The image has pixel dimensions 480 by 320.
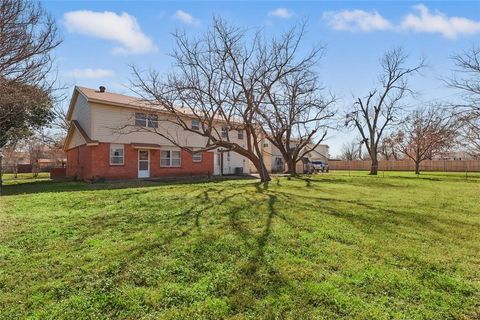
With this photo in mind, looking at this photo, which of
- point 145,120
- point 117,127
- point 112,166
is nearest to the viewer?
point 112,166

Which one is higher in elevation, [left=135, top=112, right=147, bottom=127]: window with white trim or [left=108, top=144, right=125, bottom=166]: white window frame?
[left=135, top=112, right=147, bottom=127]: window with white trim

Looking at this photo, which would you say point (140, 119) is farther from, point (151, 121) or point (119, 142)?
point (119, 142)

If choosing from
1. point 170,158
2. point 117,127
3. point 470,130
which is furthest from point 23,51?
point 470,130

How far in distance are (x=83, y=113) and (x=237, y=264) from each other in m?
18.8

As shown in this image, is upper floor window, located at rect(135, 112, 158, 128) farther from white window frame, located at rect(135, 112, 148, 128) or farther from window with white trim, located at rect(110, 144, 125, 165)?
window with white trim, located at rect(110, 144, 125, 165)

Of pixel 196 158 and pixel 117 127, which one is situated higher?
pixel 117 127

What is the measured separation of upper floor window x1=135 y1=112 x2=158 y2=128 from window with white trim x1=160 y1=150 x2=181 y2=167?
2.07m

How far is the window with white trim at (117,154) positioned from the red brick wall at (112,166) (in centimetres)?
19

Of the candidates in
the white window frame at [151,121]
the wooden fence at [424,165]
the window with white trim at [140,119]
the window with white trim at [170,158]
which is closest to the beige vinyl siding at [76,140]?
the window with white trim at [140,119]

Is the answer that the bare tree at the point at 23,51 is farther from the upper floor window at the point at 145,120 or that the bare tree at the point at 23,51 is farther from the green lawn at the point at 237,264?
the upper floor window at the point at 145,120

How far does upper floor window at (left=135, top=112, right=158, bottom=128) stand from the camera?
2095cm

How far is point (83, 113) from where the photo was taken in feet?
66.1

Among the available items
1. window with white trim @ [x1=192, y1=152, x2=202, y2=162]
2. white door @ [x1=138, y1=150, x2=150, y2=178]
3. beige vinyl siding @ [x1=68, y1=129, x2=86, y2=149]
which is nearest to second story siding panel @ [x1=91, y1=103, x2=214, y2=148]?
white door @ [x1=138, y1=150, x2=150, y2=178]

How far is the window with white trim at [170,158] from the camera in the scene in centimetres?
2222
